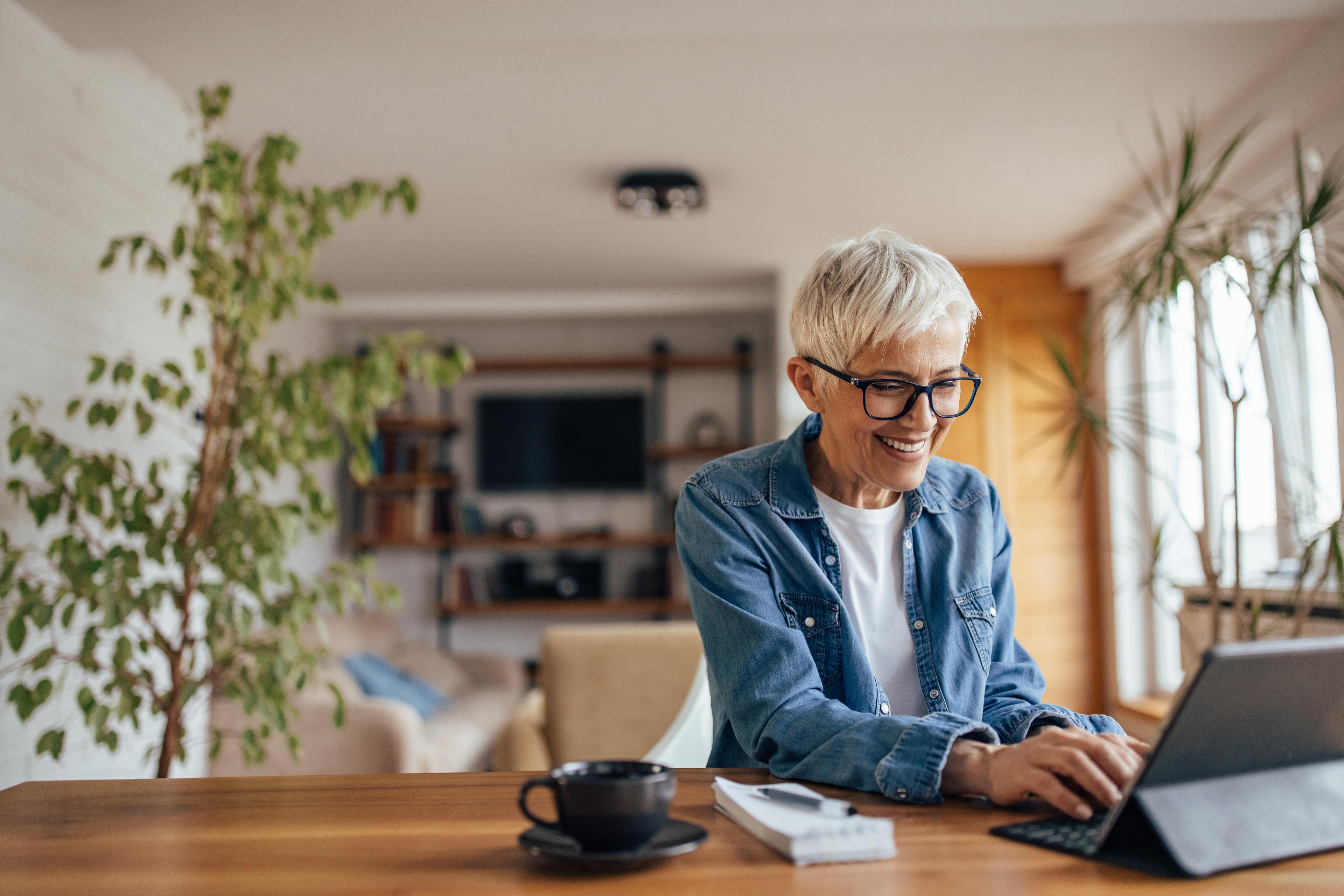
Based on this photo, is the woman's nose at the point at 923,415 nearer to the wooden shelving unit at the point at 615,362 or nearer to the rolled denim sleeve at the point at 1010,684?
the rolled denim sleeve at the point at 1010,684

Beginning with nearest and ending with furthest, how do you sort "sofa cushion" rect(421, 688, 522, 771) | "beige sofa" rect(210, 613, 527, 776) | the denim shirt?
the denim shirt < "beige sofa" rect(210, 613, 527, 776) < "sofa cushion" rect(421, 688, 522, 771)

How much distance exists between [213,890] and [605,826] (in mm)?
268

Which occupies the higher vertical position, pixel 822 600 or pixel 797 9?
pixel 797 9

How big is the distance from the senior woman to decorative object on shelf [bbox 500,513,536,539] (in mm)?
4934

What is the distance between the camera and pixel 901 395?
1192 mm

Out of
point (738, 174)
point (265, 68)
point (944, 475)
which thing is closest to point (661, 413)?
point (738, 174)

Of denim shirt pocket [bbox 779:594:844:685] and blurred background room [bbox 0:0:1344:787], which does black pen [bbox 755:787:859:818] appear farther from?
blurred background room [bbox 0:0:1344:787]

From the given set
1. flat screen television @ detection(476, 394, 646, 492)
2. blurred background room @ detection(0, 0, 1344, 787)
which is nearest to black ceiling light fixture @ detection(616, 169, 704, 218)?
blurred background room @ detection(0, 0, 1344, 787)

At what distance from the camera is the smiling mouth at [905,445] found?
1.21 metres

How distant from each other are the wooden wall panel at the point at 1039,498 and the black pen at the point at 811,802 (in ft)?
Answer: 14.9

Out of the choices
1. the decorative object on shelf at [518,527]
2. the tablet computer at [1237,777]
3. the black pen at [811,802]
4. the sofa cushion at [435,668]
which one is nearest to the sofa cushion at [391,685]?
the sofa cushion at [435,668]

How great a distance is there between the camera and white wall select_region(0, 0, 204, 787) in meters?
2.39

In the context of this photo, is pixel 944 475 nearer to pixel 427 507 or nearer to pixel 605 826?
pixel 605 826

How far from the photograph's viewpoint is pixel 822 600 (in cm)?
119
